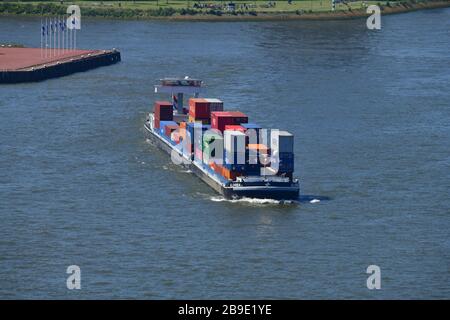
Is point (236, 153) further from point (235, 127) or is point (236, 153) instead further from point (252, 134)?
point (235, 127)

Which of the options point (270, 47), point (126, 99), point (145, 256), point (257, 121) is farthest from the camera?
point (270, 47)

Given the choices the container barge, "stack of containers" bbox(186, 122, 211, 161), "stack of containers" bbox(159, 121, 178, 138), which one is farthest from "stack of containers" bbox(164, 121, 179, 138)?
"stack of containers" bbox(186, 122, 211, 161)

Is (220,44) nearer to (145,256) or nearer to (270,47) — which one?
(270,47)

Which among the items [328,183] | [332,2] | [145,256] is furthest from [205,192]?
[332,2]

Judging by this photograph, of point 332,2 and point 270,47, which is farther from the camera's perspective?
point 332,2

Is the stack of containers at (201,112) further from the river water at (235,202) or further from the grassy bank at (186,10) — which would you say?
the grassy bank at (186,10)

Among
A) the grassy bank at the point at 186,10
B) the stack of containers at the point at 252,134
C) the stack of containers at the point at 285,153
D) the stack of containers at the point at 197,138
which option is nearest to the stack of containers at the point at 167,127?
the stack of containers at the point at 197,138
